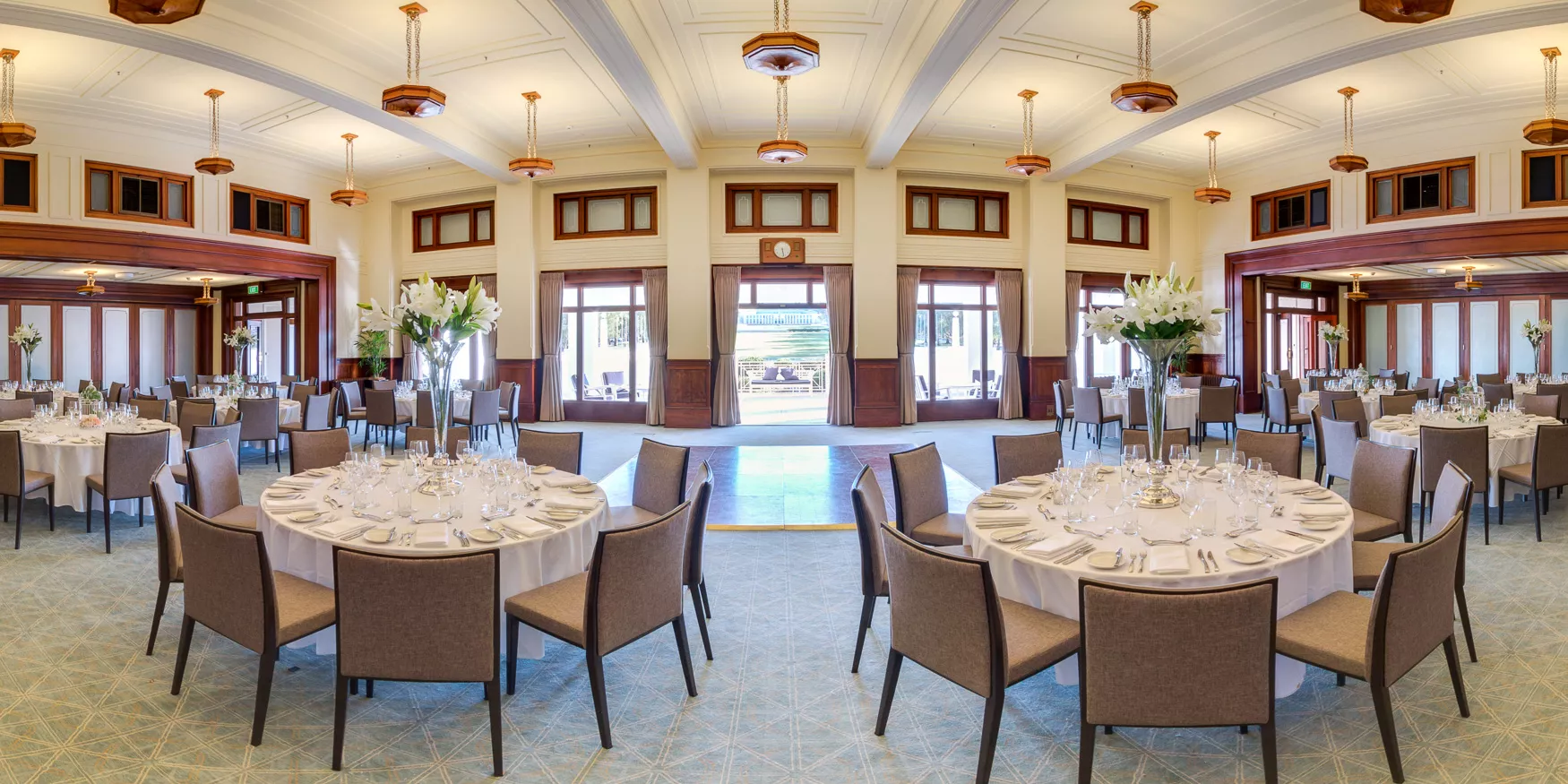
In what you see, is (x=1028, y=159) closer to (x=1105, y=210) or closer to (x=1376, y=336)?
(x=1105, y=210)

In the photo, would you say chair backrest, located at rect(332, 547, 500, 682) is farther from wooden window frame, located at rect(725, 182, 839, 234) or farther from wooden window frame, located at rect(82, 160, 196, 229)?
wooden window frame, located at rect(82, 160, 196, 229)

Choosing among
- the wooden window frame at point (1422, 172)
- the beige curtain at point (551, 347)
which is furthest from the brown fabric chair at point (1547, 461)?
the beige curtain at point (551, 347)

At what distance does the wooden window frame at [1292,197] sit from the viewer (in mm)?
12016

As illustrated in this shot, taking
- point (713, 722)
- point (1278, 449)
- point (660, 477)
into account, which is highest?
point (1278, 449)

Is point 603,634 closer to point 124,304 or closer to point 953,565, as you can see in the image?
point 953,565

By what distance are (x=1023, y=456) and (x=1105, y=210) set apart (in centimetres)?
1048

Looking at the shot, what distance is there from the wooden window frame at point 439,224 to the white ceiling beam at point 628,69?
153 inches

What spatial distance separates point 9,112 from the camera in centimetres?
839

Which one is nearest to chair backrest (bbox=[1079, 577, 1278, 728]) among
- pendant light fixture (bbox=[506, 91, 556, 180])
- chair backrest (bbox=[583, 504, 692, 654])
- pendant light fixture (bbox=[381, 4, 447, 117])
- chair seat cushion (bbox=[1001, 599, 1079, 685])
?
chair seat cushion (bbox=[1001, 599, 1079, 685])

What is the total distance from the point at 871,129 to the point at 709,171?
8.67 ft

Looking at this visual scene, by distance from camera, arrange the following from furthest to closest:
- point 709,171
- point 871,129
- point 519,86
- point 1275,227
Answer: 1. point 1275,227
2. point 709,171
3. point 871,129
4. point 519,86

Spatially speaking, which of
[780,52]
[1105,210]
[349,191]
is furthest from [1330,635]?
[1105,210]

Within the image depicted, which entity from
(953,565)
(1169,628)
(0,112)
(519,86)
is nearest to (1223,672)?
(1169,628)

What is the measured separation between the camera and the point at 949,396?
12.8 m
